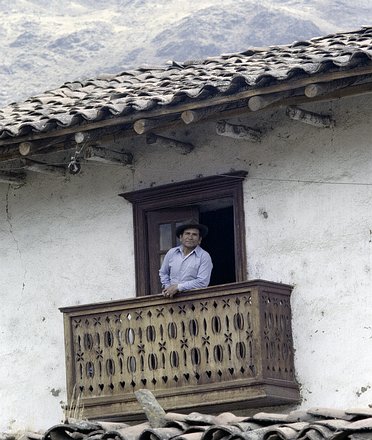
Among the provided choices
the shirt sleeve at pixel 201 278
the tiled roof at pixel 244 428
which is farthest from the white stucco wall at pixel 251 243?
the tiled roof at pixel 244 428

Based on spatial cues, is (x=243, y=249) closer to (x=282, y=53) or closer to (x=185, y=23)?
(x=282, y=53)

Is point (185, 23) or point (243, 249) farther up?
point (185, 23)

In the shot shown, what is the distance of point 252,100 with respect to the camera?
44.9 feet

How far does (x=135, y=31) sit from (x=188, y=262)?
45.4 m

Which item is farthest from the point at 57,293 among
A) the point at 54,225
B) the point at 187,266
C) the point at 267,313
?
the point at 267,313

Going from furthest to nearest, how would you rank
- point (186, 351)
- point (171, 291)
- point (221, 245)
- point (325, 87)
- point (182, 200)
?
point (221, 245) → point (182, 200) → point (171, 291) → point (186, 351) → point (325, 87)

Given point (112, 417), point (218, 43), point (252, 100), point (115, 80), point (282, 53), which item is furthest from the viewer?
point (218, 43)

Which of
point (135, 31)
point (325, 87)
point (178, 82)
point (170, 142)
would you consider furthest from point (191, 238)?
point (135, 31)

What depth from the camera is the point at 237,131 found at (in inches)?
585

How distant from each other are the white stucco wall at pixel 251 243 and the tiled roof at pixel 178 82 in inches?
23.5

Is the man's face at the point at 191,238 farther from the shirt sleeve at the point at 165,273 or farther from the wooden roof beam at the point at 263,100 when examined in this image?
the wooden roof beam at the point at 263,100

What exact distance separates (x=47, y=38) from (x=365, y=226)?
4474 cm

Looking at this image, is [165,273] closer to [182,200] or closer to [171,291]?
[171,291]

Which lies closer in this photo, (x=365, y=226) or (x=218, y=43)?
(x=365, y=226)
